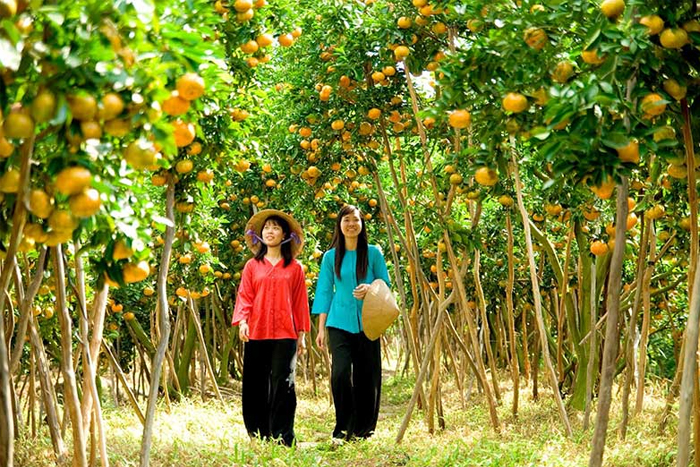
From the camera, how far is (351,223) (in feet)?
15.7

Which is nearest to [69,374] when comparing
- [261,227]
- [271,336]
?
[271,336]

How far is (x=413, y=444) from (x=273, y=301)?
1245 mm

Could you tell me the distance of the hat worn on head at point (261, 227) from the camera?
5.01 metres

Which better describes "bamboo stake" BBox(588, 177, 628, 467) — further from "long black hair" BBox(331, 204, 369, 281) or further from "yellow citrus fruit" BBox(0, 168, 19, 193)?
"long black hair" BBox(331, 204, 369, 281)

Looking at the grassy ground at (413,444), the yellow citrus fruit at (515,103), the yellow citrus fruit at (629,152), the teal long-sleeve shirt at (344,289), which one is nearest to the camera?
the yellow citrus fruit at (629,152)

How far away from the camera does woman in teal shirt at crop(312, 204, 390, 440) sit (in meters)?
4.68

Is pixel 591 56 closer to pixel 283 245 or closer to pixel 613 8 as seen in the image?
pixel 613 8

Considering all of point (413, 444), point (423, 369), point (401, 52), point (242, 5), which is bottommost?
point (413, 444)

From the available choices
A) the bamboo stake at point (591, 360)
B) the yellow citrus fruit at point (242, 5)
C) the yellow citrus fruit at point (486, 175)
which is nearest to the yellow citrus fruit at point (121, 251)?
the yellow citrus fruit at point (486, 175)

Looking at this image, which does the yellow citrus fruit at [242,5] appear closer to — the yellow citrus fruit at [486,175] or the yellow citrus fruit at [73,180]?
the yellow citrus fruit at [486,175]

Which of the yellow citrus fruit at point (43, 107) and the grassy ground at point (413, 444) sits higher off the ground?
the yellow citrus fruit at point (43, 107)

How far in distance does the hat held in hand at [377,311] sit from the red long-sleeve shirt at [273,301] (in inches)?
14.9

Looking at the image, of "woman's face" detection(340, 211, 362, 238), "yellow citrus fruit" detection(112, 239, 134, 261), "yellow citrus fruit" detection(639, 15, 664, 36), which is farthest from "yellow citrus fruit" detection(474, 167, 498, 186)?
"woman's face" detection(340, 211, 362, 238)

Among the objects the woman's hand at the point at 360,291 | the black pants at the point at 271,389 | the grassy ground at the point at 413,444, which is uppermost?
the woman's hand at the point at 360,291
